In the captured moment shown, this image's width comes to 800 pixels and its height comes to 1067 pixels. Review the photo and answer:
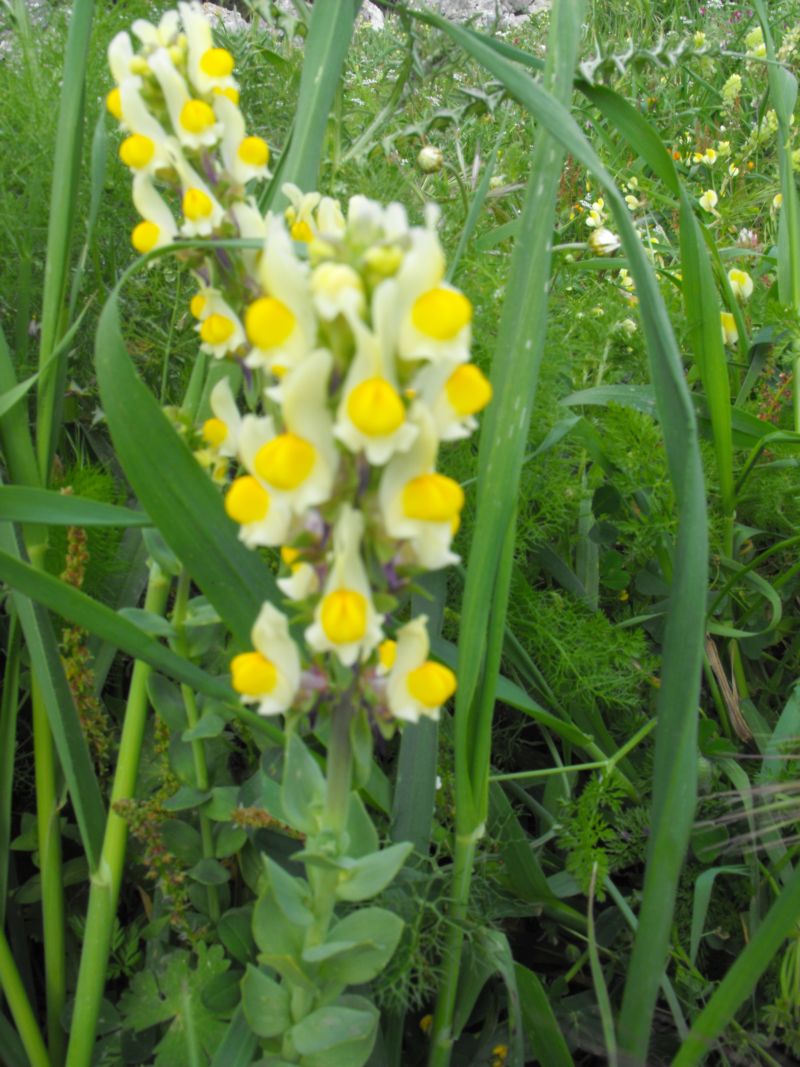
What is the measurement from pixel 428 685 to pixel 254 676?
0.10 meters

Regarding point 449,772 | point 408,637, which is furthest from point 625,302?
point 408,637

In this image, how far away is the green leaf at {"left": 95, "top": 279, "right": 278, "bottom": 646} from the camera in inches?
27.8

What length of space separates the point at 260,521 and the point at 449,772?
23.0 inches

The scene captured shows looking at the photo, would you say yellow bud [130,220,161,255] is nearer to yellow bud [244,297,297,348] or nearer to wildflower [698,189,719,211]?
yellow bud [244,297,297,348]

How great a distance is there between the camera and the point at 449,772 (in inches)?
40.2

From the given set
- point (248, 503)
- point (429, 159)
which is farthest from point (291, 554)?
point (429, 159)

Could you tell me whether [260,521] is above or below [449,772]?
above

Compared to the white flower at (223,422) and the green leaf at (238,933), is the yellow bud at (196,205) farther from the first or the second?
the green leaf at (238,933)

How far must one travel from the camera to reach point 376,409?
1.48 ft

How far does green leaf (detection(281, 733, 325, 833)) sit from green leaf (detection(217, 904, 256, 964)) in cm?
24

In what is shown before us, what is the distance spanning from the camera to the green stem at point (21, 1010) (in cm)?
86

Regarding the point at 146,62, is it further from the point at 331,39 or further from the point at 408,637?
the point at 408,637

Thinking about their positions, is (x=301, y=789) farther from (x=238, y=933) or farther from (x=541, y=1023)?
(x=541, y=1023)

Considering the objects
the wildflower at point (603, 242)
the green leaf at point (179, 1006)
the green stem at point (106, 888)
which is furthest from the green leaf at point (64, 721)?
the wildflower at point (603, 242)
